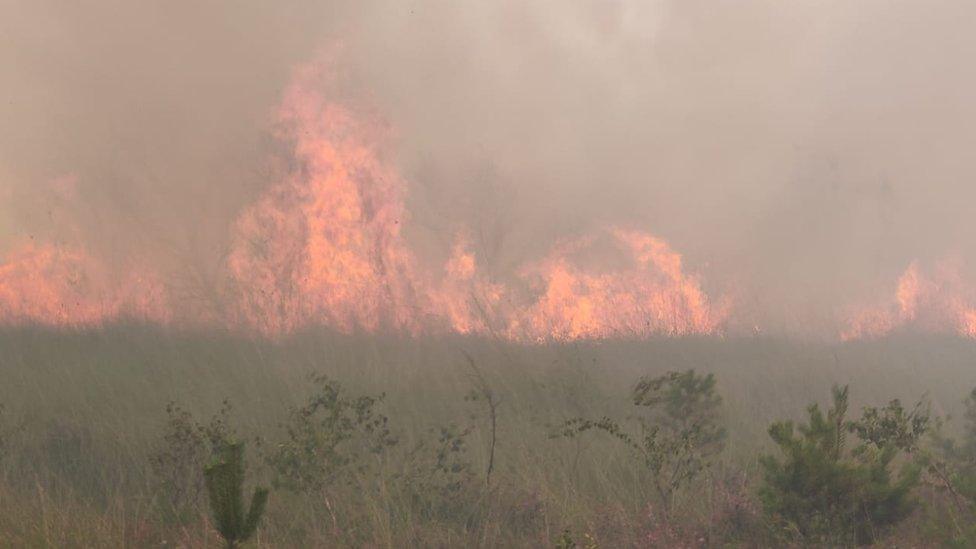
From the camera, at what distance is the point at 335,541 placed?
10.8 metres

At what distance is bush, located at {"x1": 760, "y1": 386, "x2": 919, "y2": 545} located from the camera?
32.8 feet

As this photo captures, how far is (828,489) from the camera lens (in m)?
10.1

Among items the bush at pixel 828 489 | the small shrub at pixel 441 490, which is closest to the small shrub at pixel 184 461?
Answer: the small shrub at pixel 441 490

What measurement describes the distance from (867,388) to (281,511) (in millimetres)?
22789

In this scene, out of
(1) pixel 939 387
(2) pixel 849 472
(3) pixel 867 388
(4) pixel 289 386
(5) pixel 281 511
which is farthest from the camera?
(1) pixel 939 387

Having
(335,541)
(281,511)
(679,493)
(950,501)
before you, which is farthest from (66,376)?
(950,501)

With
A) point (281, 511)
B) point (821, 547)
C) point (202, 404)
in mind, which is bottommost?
point (821, 547)

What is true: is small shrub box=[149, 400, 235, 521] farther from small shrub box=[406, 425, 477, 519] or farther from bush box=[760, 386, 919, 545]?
bush box=[760, 386, 919, 545]

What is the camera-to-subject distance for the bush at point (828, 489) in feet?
32.8

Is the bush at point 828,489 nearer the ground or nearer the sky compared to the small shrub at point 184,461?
nearer the ground

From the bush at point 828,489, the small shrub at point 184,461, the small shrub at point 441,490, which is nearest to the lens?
the bush at point 828,489

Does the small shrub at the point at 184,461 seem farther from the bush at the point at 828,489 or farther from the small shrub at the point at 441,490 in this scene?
the bush at the point at 828,489

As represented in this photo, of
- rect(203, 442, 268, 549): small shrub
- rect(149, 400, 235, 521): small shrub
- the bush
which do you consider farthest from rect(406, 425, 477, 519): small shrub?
rect(203, 442, 268, 549): small shrub

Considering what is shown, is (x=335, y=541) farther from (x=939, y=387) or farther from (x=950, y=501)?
(x=939, y=387)
